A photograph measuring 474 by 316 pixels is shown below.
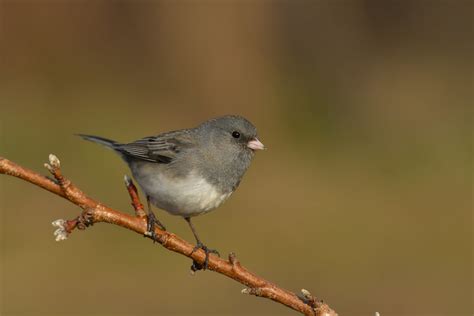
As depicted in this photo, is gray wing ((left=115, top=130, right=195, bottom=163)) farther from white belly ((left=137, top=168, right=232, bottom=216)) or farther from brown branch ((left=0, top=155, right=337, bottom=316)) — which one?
brown branch ((left=0, top=155, right=337, bottom=316))

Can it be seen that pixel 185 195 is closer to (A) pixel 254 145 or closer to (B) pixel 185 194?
(B) pixel 185 194

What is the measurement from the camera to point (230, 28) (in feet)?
37.3

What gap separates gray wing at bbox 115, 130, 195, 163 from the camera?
4.10 meters

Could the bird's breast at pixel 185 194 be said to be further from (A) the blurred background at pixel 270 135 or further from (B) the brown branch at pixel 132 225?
(A) the blurred background at pixel 270 135

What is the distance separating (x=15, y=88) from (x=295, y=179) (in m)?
5.69

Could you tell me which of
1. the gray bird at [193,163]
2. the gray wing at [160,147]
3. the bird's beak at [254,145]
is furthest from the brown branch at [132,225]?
the bird's beak at [254,145]

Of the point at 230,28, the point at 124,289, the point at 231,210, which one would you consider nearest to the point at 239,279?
the point at 124,289

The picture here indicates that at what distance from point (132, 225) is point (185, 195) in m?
0.94

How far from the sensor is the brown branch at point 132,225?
101 inches

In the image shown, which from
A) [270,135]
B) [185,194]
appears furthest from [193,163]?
[270,135]

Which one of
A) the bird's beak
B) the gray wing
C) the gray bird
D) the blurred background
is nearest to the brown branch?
the gray bird

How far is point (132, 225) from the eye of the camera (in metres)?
2.83

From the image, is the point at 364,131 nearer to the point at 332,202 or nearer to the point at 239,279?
the point at 332,202

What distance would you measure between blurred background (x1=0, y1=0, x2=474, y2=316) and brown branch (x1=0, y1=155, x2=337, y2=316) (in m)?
4.26
